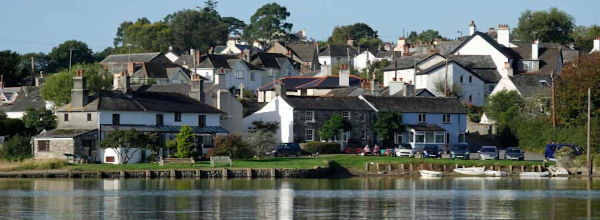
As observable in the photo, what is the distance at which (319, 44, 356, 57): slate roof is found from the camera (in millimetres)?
189250

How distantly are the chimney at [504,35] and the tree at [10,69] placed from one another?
60.1 meters

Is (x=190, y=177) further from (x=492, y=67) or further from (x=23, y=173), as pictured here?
(x=492, y=67)

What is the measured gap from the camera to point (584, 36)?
191 m

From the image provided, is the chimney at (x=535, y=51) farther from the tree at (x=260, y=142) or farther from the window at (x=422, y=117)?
the tree at (x=260, y=142)

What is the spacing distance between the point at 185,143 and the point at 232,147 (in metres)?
3.55

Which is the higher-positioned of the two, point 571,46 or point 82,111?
point 571,46

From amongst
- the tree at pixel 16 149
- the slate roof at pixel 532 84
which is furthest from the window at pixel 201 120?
the slate roof at pixel 532 84

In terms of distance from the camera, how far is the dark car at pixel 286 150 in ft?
320

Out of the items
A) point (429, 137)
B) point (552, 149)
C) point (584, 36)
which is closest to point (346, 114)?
point (429, 137)

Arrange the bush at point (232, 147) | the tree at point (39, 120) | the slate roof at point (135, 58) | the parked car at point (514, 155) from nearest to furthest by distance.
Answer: the bush at point (232, 147) < the parked car at point (514, 155) < the tree at point (39, 120) < the slate roof at point (135, 58)

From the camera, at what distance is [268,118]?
107 meters

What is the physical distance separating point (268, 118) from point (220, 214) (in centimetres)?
4996

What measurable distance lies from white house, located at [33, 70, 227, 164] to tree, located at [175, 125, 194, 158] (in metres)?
2.42

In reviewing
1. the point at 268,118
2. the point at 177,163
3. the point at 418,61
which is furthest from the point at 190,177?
the point at 418,61
